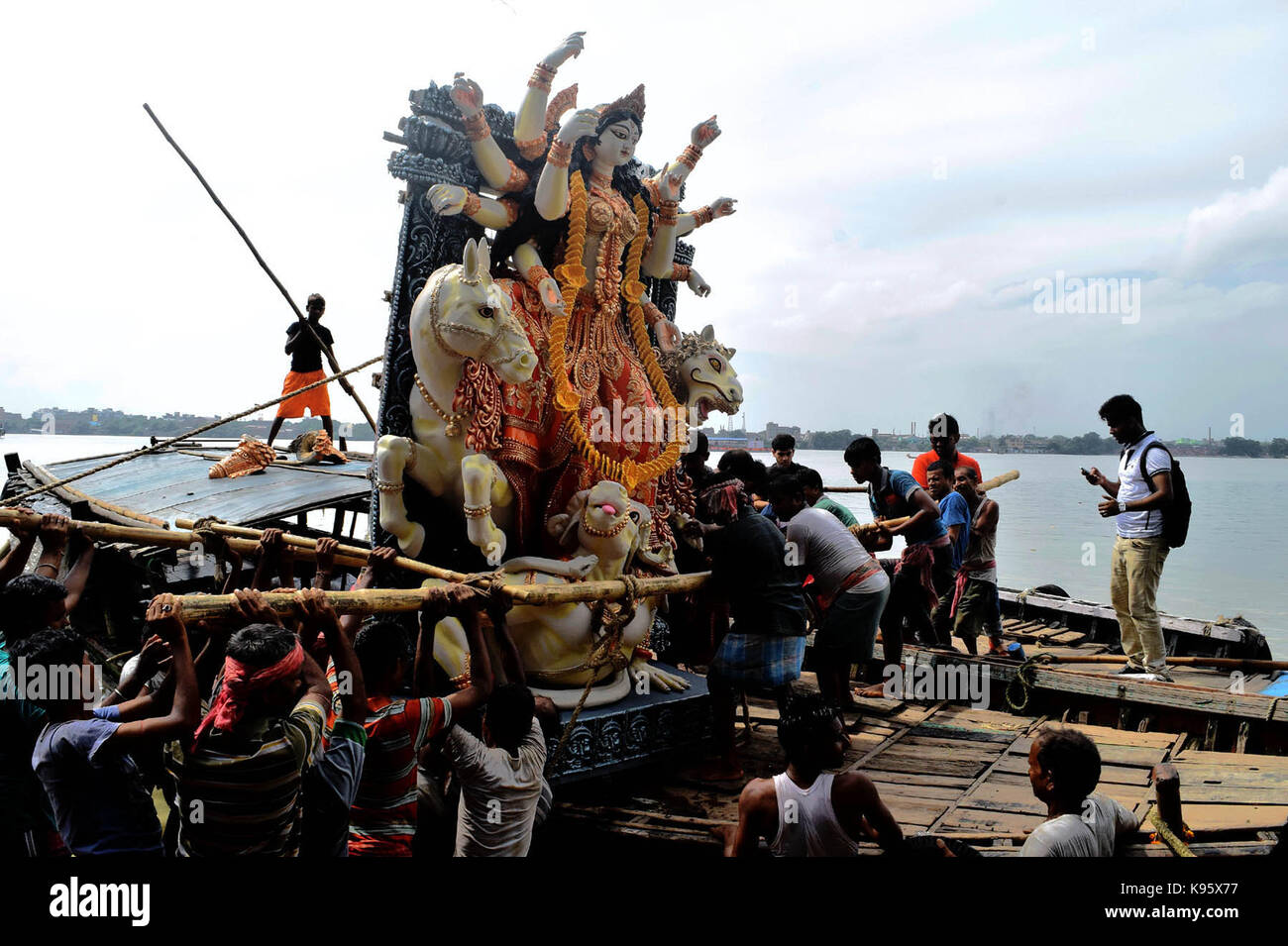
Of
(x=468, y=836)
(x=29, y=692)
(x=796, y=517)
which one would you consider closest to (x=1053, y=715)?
(x=796, y=517)

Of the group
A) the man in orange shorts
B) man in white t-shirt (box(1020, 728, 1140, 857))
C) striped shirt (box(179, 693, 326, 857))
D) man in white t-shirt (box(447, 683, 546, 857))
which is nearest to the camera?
striped shirt (box(179, 693, 326, 857))

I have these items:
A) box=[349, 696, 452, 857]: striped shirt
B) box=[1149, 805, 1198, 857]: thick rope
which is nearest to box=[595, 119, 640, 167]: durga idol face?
box=[349, 696, 452, 857]: striped shirt

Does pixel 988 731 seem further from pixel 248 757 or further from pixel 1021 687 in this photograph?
pixel 248 757

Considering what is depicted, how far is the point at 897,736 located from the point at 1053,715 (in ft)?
4.18

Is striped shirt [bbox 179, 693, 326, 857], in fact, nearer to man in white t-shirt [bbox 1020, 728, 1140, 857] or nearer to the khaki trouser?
man in white t-shirt [bbox 1020, 728, 1140, 857]

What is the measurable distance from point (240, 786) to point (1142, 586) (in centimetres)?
522

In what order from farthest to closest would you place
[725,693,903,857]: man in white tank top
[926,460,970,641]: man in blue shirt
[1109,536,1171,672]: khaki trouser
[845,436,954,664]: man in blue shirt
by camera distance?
[926,460,970,641]: man in blue shirt, [845,436,954,664]: man in blue shirt, [1109,536,1171,672]: khaki trouser, [725,693,903,857]: man in white tank top

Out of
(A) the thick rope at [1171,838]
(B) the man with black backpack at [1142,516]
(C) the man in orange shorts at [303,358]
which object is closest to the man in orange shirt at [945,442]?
(B) the man with black backpack at [1142,516]

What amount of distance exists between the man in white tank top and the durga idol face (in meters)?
3.57

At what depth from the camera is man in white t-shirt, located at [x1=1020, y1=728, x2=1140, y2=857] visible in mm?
2506

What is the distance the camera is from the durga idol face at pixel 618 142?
16.5 ft

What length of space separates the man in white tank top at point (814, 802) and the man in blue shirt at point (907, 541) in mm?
3001

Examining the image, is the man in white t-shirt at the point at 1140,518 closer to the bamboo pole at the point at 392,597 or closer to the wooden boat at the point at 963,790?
the wooden boat at the point at 963,790

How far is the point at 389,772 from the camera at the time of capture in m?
2.72
